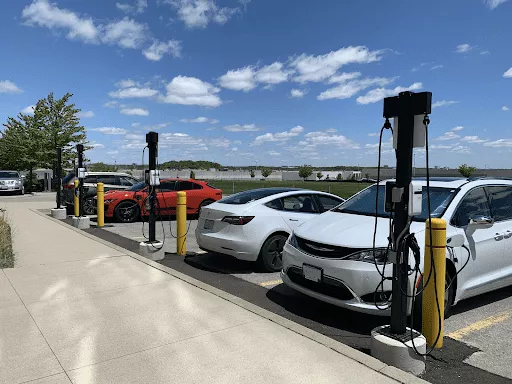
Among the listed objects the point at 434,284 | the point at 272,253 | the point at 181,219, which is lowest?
the point at 272,253

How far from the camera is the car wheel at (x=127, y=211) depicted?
500 inches

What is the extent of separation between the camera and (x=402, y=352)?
337cm

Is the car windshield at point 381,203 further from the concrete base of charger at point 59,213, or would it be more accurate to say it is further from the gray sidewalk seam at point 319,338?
the concrete base of charger at point 59,213

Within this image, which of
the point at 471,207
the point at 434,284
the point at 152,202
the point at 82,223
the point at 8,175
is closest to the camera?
the point at 434,284

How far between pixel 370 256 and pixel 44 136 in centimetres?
2910

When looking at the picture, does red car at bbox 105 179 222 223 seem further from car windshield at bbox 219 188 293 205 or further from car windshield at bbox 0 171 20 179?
car windshield at bbox 0 171 20 179

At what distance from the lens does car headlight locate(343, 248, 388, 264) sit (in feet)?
13.4

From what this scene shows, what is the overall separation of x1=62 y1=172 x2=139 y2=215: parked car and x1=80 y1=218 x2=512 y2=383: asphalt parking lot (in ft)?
27.4

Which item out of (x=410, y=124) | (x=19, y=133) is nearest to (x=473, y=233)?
(x=410, y=124)

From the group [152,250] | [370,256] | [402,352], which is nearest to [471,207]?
[370,256]

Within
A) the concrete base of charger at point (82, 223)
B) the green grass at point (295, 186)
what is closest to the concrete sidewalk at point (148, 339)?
the concrete base of charger at point (82, 223)

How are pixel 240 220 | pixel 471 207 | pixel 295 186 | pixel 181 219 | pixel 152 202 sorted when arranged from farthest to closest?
pixel 295 186 → pixel 152 202 → pixel 181 219 → pixel 240 220 → pixel 471 207

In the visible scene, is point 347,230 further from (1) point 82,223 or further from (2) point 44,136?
(2) point 44,136

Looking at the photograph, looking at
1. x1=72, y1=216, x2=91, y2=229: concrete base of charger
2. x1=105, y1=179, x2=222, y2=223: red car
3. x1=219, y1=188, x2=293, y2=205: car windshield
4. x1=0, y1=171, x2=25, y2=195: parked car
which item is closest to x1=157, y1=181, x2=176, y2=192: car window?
x1=105, y1=179, x2=222, y2=223: red car
